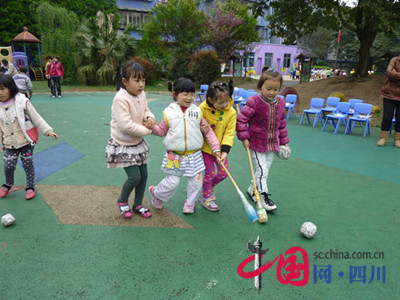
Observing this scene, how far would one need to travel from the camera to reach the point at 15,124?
3406 mm

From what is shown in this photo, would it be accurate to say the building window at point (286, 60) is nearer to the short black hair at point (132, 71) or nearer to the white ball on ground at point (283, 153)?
the white ball on ground at point (283, 153)

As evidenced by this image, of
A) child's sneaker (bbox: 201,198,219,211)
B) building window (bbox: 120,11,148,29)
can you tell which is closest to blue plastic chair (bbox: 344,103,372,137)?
child's sneaker (bbox: 201,198,219,211)

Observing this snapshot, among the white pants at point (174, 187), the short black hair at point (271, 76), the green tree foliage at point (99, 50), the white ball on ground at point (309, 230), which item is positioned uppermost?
the green tree foliage at point (99, 50)

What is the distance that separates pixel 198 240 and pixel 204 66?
17590 mm

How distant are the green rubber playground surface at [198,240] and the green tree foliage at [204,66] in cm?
1546

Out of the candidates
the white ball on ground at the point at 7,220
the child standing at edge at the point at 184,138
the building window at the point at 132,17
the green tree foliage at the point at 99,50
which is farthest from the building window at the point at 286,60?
the white ball on ground at the point at 7,220

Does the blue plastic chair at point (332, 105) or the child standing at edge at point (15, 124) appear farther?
the blue plastic chair at point (332, 105)

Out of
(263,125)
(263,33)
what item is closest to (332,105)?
(263,125)

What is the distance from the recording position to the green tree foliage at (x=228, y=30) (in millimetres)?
23547

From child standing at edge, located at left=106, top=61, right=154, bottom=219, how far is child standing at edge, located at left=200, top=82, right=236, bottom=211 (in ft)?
2.18

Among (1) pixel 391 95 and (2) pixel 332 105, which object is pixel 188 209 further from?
(2) pixel 332 105

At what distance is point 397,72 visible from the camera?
596cm

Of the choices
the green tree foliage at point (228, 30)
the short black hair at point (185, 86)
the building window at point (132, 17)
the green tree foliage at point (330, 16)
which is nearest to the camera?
the short black hair at point (185, 86)

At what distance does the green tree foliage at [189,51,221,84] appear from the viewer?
758 inches
